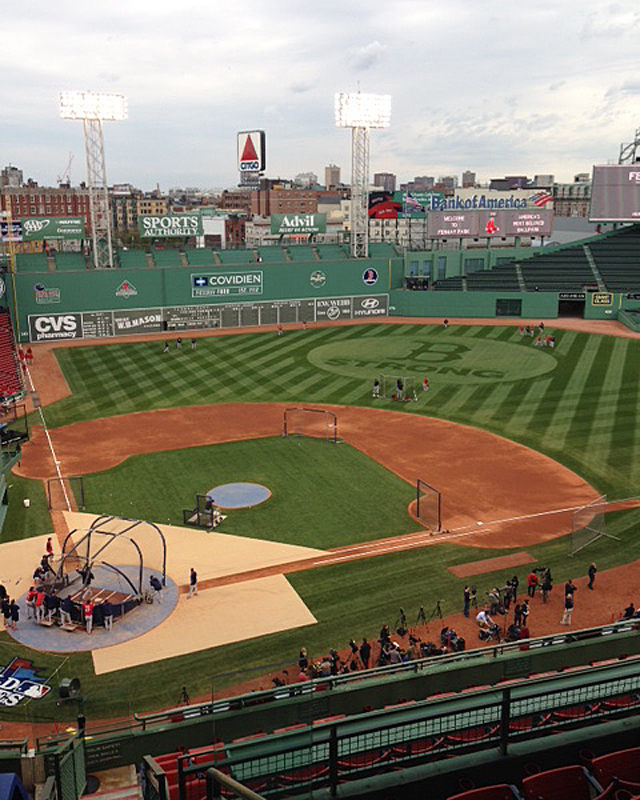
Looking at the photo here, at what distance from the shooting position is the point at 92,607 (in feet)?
67.6

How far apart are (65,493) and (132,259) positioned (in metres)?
42.2

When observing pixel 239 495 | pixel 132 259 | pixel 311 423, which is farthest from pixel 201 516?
pixel 132 259

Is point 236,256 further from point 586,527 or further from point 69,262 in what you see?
point 586,527

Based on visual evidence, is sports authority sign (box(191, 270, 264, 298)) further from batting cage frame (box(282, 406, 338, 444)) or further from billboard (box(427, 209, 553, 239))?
batting cage frame (box(282, 406, 338, 444))

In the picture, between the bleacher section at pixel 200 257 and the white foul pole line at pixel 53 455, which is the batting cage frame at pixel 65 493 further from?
the bleacher section at pixel 200 257

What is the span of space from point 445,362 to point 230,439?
73.3ft

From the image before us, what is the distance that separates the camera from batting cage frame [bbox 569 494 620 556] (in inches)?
992

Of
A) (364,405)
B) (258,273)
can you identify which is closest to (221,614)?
(364,405)

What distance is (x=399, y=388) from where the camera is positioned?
148 ft

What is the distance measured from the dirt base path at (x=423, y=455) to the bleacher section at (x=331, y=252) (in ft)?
117

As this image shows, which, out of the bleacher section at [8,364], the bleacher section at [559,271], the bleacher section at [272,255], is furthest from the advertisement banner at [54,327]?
the bleacher section at [559,271]

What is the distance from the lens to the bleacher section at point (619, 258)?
73.8 metres

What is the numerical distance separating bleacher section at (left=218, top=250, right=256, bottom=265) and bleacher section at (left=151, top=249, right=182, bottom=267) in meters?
4.27

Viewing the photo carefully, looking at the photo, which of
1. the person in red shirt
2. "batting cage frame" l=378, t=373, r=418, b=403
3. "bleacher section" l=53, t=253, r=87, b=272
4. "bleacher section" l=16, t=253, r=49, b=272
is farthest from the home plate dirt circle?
"bleacher section" l=16, t=253, r=49, b=272
